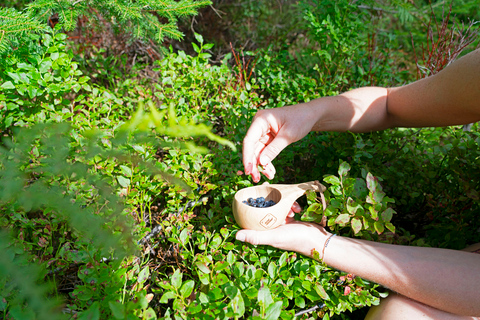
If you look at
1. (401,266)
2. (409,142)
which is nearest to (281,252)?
(401,266)

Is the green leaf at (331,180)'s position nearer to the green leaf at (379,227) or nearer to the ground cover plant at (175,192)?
the ground cover plant at (175,192)

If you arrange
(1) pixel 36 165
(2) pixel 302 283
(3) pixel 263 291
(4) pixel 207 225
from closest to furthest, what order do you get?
1. (3) pixel 263 291
2. (2) pixel 302 283
3. (1) pixel 36 165
4. (4) pixel 207 225

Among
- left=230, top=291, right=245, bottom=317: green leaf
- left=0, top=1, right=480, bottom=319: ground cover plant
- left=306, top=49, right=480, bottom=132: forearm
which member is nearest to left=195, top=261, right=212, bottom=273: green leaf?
left=0, top=1, right=480, bottom=319: ground cover plant

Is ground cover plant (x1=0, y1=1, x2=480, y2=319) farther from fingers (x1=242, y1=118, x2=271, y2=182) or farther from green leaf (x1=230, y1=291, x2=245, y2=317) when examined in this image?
fingers (x1=242, y1=118, x2=271, y2=182)

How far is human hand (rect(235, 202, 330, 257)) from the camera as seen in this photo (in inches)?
54.4

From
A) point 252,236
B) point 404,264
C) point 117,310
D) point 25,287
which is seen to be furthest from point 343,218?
point 25,287

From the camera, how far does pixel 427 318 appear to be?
134cm

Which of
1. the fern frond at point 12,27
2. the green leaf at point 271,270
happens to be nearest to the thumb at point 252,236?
the green leaf at point 271,270

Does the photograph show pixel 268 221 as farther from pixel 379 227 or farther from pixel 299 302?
pixel 379 227

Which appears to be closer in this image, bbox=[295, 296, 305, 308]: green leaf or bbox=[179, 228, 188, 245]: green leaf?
bbox=[295, 296, 305, 308]: green leaf

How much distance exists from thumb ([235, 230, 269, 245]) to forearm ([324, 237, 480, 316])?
0.91ft

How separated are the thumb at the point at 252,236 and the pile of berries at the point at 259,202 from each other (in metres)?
0.13

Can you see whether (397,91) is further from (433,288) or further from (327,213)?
(433,288)

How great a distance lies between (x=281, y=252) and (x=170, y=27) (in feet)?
4.81
